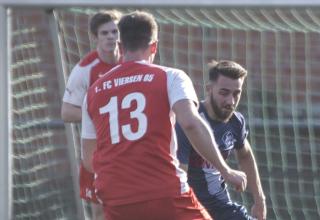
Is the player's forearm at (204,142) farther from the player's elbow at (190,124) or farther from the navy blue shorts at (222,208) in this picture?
the navy blue shorts at (222,208)

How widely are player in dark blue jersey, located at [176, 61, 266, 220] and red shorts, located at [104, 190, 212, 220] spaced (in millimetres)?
860

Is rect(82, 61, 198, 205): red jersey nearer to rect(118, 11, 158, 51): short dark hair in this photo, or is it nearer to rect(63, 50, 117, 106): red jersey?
rect(118, 11, 158, 51): short dark hair

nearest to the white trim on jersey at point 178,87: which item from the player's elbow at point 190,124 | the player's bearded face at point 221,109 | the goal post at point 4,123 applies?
the player's elbow at point 190,124

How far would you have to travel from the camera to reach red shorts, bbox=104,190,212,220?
17.3ft

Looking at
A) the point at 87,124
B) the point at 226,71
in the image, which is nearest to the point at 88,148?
the point at 87,124

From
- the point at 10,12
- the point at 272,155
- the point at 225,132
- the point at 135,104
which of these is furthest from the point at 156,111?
the point at 272,155

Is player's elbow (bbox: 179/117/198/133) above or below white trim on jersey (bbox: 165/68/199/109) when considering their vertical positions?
below

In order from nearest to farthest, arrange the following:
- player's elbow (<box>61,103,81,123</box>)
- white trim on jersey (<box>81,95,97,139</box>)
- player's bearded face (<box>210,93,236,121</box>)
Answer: white trim on jersey (<box>81,95,97,139</box>)
player's bearded face (<box>210,93,236,121</box>)
player's elbow (<box>61,103,81,123</box>)

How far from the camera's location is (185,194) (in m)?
5.36

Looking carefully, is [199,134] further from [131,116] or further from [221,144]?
[221,144]

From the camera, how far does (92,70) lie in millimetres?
7340

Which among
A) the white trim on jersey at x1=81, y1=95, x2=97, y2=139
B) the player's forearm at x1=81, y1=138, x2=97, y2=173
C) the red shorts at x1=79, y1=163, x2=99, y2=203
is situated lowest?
the red shorts at x1=79, y1=163, x2=99, y2=203

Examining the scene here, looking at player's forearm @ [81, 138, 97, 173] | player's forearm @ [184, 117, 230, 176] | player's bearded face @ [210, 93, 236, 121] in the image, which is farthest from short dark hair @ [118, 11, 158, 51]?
player's bearded face @ [210, 93, 236, 121]

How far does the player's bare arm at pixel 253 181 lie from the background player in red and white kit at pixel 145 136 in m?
1.47
